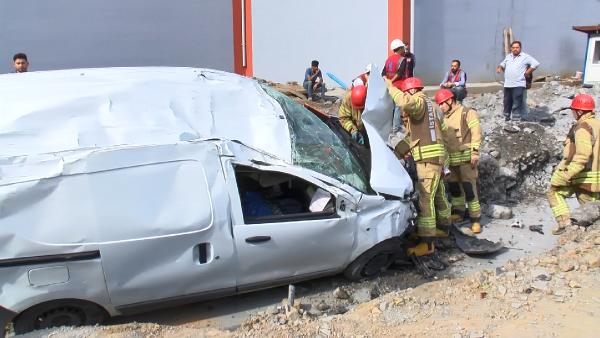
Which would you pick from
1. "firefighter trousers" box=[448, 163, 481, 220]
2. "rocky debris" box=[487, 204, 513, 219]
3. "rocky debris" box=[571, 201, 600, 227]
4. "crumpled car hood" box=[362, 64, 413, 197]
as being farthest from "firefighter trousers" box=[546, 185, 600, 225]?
"crumpled car hood" box=[362, 64, 413, 197]

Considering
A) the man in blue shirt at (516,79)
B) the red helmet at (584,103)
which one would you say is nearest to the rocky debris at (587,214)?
the red helmet at (584,103)

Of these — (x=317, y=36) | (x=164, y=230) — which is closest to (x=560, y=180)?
(x=164, y=230)

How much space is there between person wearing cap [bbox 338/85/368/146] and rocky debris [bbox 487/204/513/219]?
7.59ft

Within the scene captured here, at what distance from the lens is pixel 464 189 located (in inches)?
250

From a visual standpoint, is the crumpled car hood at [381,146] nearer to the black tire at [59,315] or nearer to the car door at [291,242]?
the car door at [291,242]

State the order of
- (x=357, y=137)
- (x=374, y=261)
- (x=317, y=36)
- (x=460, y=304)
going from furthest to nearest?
(x=317, y=36) → (x=357, y=137) → (x=374, y=261) → (x=460, y=304)

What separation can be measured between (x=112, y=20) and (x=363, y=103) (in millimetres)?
10178

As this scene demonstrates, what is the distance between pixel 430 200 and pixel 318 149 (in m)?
1.47

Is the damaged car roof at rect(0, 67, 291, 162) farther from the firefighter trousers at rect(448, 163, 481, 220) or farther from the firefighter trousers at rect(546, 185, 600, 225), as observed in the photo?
the firefighter trousers at rect(546, 185, 600, 225)

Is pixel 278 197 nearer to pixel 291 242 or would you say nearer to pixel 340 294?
pixel 291 242

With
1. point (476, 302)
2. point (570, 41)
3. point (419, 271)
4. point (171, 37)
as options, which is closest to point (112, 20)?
point (171, 37)

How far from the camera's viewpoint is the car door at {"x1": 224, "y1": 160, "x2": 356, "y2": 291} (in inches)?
154

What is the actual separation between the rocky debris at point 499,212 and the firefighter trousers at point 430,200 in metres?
1.44

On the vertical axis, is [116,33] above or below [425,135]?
above
